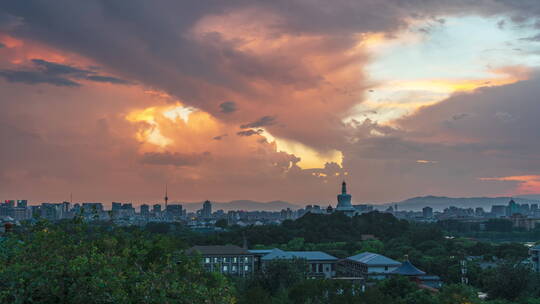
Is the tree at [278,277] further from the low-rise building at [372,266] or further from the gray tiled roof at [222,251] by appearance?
the gray tiled roof at [222,251]

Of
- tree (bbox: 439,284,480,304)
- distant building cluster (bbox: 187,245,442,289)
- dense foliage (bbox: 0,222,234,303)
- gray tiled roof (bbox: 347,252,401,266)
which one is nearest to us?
dense foliage (bbox: 0,222,234,303)

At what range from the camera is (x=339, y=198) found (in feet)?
453

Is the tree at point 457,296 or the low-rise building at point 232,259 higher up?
the tree at point 457,296

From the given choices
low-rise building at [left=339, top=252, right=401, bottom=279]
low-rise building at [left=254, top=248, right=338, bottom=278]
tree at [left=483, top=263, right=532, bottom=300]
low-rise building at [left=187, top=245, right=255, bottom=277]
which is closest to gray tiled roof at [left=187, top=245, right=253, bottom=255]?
low-rise building at [left=187, top=245, right=255, bottom=277]

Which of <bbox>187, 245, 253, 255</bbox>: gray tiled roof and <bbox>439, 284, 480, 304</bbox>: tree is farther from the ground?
<bbox>439, 284, 480, 304</bbox>: tree

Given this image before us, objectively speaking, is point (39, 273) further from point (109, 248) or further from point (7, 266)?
point (109, 248)

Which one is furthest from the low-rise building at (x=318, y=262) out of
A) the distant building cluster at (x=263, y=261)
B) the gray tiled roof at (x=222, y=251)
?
the gray tiled roof at (x=222, y=251)

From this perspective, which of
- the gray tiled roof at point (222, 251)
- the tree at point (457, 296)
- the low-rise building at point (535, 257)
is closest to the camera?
the tree at point (457, 296)

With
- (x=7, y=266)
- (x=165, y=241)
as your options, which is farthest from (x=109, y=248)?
(x=165, y=241)

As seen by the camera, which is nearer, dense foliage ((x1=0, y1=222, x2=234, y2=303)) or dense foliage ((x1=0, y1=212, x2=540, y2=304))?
dense foliage ((x1=0, y1=222, x2=234, y2=303))

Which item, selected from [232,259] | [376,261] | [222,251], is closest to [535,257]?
[376,261]

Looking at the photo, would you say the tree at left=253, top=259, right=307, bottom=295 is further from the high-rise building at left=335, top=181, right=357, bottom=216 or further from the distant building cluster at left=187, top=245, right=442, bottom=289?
the high-rise building at left=335, top=181, right=357, bottom=216

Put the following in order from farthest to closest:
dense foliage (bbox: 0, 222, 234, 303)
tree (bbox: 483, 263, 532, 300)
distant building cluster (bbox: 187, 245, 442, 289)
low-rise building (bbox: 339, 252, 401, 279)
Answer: distant building cluster (bbox: 187, 245, 442, 289) → low-rise building (bbox: 339, 252, 401, 279) → tree (bbox: 483, 263, 532, 300) → dense foliage (bbox: 0, 222, 234, 303)

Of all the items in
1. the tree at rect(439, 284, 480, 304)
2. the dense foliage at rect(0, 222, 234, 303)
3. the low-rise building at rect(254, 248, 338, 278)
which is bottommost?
the low-rise building at rect(254, 248, 338, 278)
